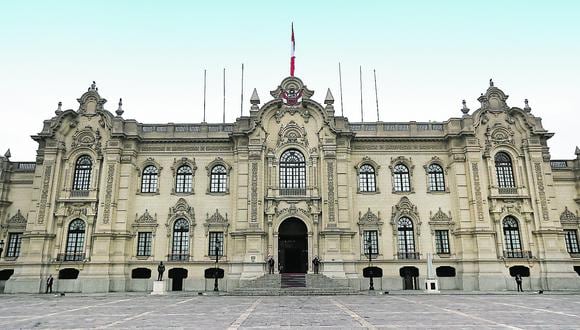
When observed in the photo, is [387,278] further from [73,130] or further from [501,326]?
[73,130]

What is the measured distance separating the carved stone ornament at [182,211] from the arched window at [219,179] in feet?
7.43

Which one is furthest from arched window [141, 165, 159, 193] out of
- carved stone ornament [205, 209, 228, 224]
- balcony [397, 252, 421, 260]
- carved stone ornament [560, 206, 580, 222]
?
carved stone ornament [560, 206, 580, 222]

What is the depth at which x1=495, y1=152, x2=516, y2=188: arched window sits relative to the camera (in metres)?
33.4

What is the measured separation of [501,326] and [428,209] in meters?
21.2

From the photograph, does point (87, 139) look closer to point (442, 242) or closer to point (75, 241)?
point (75, 241)

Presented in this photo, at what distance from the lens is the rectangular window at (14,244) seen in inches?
1298

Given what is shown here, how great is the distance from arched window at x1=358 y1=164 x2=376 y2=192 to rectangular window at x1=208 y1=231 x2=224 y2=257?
1171 centimetres

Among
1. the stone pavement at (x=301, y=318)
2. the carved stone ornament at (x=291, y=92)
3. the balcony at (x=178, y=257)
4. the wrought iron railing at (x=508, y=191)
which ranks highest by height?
the carved stone ornament at (x=291, y=92)

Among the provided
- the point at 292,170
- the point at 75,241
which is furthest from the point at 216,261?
the point at 75,241

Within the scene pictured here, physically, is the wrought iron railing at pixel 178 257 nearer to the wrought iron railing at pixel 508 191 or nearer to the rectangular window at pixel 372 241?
the rectangular window at pixel 372 241

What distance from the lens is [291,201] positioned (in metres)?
32.5

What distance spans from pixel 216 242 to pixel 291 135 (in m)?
10.4

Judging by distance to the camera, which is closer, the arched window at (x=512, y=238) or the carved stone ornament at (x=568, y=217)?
the arched window at (x=512, y=238)

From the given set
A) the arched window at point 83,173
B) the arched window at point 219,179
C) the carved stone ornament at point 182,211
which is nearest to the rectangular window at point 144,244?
the carved stone ornament at point 182,211
